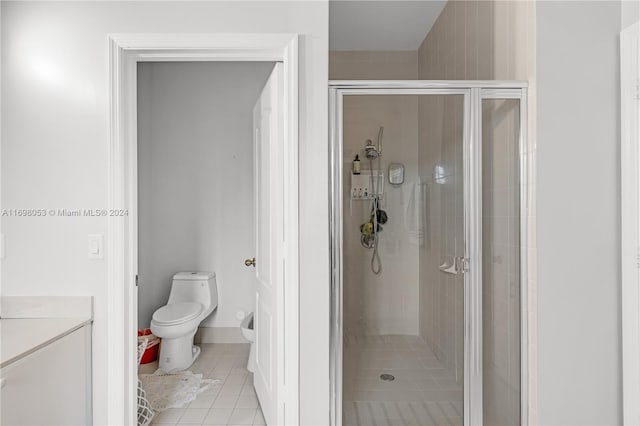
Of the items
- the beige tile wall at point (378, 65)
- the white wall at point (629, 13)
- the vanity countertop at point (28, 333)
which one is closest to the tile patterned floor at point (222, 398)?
the vanity countertop at point (28, 333)

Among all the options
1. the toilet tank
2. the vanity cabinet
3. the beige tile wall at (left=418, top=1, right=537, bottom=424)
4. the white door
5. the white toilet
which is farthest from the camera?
the toilet tank

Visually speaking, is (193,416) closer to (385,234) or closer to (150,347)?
(150,347)

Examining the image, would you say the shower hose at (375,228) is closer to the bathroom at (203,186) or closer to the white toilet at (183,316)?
the white toilet at (183,316)

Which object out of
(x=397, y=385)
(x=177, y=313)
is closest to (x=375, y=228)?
(x=397, y=385)

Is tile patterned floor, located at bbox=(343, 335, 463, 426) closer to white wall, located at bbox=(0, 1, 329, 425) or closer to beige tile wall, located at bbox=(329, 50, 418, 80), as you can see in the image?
white wall, located at bbox=(0, 1, 329, 425)

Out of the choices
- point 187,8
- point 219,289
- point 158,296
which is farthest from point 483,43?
point 158,296

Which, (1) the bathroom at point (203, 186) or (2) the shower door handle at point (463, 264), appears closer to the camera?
(2) the shower door handle at point (463, 264)

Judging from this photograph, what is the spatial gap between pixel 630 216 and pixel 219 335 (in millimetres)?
3318

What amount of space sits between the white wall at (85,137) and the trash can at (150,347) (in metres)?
1.40

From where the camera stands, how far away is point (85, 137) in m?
2.12

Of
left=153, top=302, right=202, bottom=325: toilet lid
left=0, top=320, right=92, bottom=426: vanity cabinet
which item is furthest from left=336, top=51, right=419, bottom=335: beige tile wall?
left=153, top=302, right=202, bottom=325: toilet lid

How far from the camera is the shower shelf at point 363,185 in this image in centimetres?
209

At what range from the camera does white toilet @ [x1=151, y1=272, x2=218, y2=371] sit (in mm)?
3301

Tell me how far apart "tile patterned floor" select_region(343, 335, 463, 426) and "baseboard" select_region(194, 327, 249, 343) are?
2.12m
